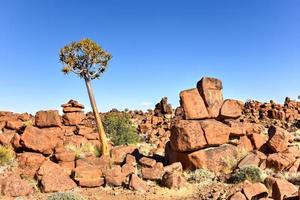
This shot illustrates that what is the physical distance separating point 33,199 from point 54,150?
555 cm

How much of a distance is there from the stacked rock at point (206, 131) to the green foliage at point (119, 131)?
1154 cm

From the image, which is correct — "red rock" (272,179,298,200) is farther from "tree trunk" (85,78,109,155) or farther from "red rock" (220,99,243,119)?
"tree trunk" (85,78,109,155)

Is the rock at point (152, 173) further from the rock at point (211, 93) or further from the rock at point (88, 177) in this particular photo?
the rock at point (211, 93)

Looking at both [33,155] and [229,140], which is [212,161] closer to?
[229,140]

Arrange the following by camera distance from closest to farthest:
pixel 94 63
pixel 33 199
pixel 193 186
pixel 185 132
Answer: pixel 33 199, pixel 193 186, pixel 185 132, pixel 94 63

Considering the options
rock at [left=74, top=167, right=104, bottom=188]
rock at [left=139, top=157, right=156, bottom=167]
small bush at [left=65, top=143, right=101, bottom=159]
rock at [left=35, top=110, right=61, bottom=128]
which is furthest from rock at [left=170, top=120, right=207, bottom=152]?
rock at [left=35, top=110, right=61, bottom=128]

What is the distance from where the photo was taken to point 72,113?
98.9 feet

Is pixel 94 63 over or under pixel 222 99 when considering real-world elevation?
over

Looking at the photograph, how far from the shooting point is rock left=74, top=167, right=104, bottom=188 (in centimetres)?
1648

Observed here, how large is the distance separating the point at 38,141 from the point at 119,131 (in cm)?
1332

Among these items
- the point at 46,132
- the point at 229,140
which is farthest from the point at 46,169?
the point at 229,140

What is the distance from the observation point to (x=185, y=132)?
60.9 feet

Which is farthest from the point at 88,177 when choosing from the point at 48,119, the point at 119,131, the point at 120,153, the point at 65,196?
the point at 119,131

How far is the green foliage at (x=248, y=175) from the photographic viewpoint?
15555 mm
